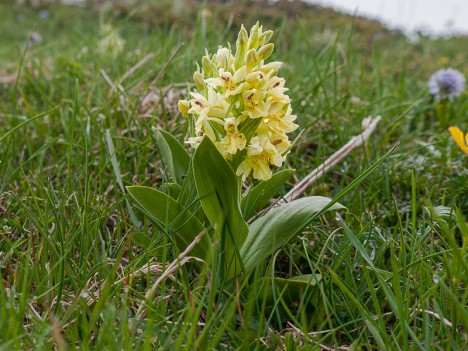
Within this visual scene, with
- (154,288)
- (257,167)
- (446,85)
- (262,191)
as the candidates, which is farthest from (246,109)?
(446,85)

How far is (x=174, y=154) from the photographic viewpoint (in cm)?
149

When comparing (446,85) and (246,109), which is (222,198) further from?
(446,85)

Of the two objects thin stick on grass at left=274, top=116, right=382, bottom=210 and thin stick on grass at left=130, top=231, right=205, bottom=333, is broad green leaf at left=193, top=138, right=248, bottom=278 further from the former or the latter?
thin stick on grass at left=274, top=116, right=382, bottom=210

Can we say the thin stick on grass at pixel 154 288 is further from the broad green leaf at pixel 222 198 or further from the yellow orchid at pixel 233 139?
the yellow orchid at pixel 233 139

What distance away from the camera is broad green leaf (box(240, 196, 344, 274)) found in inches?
50.6

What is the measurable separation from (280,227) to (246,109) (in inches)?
11.4

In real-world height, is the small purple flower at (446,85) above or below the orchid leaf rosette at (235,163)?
above

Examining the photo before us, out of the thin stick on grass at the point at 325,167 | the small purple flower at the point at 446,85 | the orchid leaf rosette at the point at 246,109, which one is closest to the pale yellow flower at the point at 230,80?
the orchid leaf rosette at the point at 246,109

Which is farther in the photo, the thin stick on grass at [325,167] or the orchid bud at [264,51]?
the thin stick on grass at [325,167]

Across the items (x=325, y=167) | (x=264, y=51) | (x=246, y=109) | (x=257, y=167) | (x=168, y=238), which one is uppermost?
(x=264, y=51)

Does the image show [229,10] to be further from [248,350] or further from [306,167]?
[248,350]

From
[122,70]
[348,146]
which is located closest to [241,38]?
[348,146]

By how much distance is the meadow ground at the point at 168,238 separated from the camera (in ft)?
3.50

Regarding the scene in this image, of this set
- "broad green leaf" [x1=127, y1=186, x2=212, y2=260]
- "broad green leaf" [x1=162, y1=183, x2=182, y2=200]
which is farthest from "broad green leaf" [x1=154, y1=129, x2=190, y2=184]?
"broad green leaf" [x1=127, y1=186, x2=212, y2=260]
